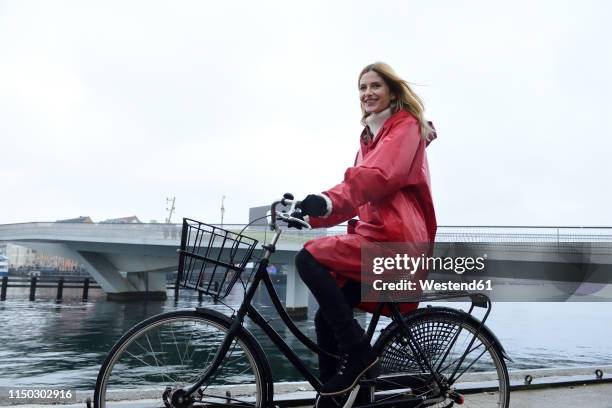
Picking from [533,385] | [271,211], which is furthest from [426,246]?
[533,385]

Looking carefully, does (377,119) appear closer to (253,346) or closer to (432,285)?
(432,285)

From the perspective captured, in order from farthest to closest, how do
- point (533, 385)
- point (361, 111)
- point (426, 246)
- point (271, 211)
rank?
1. point (533, 385)
2. point (361, 111)
3. point (426, 246)
4. point (271, 211)

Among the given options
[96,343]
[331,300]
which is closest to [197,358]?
[331,300]

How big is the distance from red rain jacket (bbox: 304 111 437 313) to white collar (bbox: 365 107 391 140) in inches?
2.6

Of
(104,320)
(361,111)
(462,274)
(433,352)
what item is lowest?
(104,320)

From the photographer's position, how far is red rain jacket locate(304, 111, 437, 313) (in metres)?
2.05

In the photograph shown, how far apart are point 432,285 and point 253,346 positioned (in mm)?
918

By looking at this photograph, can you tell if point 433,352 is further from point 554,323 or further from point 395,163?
point 554,323

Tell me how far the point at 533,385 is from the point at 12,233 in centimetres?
4265

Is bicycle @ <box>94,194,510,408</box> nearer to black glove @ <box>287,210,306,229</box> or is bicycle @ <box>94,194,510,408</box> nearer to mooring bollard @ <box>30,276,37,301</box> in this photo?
black glove @ <box>287,210,306,229</box>

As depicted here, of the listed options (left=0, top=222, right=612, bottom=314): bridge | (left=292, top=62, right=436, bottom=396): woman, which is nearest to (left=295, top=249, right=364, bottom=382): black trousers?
(left=292, top=62, right=436, bottom=396): woman

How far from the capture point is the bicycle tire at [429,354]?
2.30 m

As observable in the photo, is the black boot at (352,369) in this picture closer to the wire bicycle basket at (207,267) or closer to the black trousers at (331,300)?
the black trousers at (331,300)

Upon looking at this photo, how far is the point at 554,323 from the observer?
23.7 meters
